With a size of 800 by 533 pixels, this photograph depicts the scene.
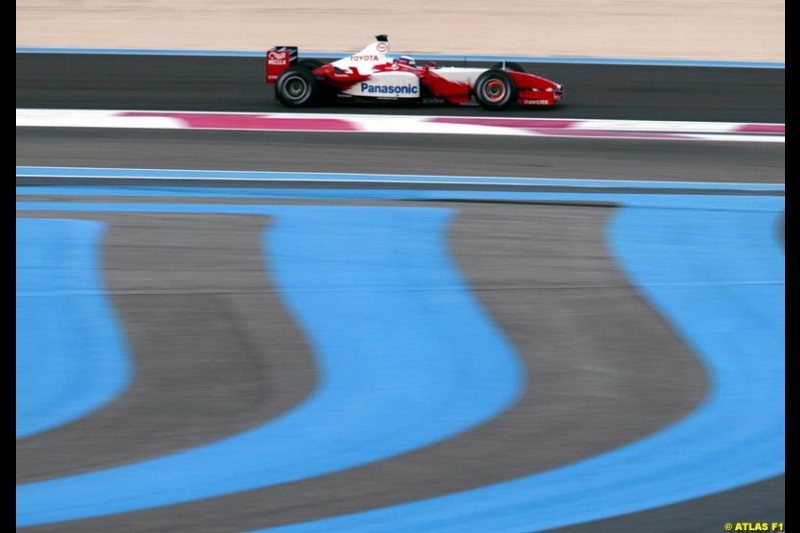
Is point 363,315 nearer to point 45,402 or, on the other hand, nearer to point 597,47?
point 45,402

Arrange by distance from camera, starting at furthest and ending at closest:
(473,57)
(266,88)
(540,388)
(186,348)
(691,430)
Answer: (473,57)
(266,88)
(186,348)
(540,388)
(691,430)

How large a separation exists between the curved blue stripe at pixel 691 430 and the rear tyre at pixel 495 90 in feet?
16.0

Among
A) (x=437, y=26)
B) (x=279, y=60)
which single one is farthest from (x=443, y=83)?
(x=437, y=26)

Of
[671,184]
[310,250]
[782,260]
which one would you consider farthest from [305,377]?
[671,184]

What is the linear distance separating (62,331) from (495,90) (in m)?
7.26

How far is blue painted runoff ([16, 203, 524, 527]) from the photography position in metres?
4.20

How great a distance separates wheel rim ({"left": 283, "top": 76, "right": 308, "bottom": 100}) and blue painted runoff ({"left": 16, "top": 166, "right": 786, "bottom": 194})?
10.3 ft

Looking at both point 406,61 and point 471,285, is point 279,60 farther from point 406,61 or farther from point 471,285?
point 471,285

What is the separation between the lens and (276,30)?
20.0 meters

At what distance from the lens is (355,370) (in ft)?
17.5

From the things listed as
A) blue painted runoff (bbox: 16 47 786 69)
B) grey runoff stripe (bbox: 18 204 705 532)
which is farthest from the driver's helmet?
grey runoff stripe (bbox: 18 204 705 532)

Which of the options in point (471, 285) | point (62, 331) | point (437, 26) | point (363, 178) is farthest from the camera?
point (437, 26)

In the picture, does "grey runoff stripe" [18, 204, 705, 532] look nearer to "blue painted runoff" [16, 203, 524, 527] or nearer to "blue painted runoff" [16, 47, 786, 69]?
"blue painted runoff" [16, 203, 524, 527]

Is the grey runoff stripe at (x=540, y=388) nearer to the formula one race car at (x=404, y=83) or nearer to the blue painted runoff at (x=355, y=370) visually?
the blue painted runoff at (x=355, y=370)
